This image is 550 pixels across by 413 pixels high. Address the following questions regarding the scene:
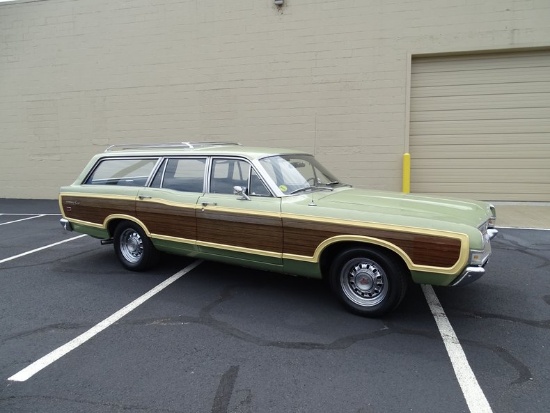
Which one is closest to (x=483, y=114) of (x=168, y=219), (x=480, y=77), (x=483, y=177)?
(x=480, y=77)

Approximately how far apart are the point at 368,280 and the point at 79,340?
2746 mm

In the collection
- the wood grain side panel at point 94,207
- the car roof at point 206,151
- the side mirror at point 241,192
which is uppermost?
the car roof at point 206,151

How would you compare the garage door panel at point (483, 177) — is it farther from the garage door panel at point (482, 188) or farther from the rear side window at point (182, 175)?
the rear side window at point (182, 175)

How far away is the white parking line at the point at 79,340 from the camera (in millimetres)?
3047

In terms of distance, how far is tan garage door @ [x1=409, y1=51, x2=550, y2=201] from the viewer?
32.2 ft

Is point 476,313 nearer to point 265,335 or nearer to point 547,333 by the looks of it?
point 547,333

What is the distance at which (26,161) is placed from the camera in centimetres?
1320

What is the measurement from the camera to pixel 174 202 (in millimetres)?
4883

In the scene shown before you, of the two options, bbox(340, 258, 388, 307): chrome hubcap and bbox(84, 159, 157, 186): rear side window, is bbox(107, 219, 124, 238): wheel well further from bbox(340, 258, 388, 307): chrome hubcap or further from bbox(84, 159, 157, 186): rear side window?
bbox(340, 258, 388, 307): chrome hubcap

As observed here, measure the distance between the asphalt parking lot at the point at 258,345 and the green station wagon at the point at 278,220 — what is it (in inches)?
17.5

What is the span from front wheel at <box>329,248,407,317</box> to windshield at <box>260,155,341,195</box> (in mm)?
1050

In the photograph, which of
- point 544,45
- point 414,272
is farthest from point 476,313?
point 544,45

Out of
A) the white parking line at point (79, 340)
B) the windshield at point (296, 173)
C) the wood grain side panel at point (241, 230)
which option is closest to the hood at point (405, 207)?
the windshield at point (296, 173)

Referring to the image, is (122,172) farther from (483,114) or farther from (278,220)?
(483,114)
